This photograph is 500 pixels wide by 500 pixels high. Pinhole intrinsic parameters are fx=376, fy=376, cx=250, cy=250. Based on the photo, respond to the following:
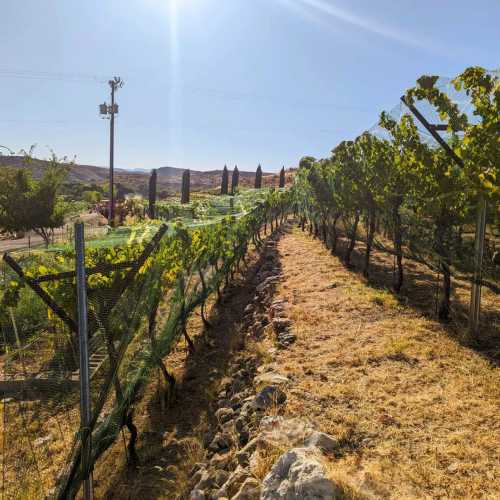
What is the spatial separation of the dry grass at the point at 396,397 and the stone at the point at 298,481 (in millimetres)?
384

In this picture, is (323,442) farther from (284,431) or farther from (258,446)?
(258,446)

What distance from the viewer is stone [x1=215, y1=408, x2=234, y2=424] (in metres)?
4.94

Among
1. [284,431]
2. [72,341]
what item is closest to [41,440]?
[72,341]

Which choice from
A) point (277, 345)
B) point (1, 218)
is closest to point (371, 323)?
point (277, 345)

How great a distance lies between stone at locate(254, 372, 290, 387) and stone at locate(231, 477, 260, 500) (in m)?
1.78

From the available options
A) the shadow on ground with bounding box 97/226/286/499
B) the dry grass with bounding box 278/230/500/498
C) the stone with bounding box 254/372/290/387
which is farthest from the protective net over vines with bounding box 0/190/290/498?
the dry grass with bounding box 278/230/500/498

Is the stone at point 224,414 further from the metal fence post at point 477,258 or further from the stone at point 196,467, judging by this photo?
the metal fence post at point 477,258

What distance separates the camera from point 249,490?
3111 millimetres

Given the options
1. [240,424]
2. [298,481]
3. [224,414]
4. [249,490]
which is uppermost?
[298,481]

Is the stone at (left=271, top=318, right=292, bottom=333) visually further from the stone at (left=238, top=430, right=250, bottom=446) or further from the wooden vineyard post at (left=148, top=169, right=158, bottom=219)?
the wooden vineyard post at (left=148, top=169, right=158, bottom=219)

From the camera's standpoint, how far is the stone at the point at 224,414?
4.94 m

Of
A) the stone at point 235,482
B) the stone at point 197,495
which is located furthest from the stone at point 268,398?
the stone at point 197,495

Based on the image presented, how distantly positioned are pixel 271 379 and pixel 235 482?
1864 mm

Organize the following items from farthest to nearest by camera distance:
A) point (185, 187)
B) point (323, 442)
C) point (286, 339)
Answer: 1. point (185, 187)
2. point (286, 339)
3. point (323, 442)
